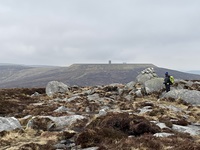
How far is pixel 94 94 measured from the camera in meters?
36.6

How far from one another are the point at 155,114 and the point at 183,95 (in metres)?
10.7

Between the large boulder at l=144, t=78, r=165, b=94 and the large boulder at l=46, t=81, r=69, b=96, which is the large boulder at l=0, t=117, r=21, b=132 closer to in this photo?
the large boulder at l=144, t=78, r=165, b=94

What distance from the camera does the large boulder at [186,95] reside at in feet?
93.1

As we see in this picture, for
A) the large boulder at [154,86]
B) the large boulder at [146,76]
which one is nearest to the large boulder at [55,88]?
the large boulder at [146,76]

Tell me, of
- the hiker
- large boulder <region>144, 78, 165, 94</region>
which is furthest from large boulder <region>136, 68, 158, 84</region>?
the hiker

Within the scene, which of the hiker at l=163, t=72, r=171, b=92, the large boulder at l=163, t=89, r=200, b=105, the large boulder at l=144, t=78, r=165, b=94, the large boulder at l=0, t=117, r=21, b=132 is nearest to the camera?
the large boulder at l=0, t=117, r=21, b=132

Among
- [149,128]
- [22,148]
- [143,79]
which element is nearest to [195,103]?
[143,79]

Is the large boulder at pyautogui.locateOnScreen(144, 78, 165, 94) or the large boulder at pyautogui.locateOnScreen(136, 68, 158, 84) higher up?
the large boulder at pyautogui.locateOnScreen(136, 68, 158, 84)

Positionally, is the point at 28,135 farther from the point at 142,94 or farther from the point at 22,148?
the point at 142,94

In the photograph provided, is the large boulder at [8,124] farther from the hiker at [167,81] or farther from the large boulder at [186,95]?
the hiker at [167,81]

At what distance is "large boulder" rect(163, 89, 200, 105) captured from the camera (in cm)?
2838

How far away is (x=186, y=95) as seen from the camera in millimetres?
29312

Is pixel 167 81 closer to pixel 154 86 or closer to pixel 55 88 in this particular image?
pixel 154 86

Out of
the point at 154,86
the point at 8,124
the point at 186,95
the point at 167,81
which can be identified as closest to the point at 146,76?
the point at 154,86
